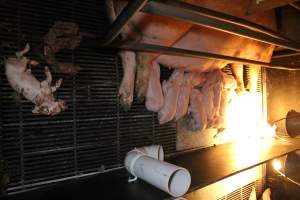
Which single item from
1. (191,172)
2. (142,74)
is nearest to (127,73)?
(142,74)

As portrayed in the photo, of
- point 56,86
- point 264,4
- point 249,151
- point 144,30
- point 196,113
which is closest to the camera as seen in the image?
point 56,86

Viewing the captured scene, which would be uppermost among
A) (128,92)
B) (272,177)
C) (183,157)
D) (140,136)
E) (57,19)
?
(57,19)

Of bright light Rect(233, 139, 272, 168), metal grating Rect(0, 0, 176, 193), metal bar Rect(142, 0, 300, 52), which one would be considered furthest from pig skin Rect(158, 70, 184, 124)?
metal bar Rect(142, 0, 300, 52)

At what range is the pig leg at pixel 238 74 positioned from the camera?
7.48 feet

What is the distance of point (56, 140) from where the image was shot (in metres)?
1.33

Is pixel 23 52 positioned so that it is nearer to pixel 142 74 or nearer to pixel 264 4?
pixel 142 74

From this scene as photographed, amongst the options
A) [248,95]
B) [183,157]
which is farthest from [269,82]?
[183,157]

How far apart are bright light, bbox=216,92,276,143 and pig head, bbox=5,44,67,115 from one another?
1.63 metres

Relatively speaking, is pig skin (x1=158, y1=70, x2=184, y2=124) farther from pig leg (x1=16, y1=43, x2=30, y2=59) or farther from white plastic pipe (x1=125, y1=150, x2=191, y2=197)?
pig leg (x1=16, y1=43, x2=30, y2=59)

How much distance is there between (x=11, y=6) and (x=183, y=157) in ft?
4.84

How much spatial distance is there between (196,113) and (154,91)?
1.61 ft

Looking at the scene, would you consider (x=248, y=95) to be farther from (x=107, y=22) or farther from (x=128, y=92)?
(x=107, y=22)

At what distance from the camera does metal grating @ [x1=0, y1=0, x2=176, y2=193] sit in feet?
3.94

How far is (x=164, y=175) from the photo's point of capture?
3.91ft
